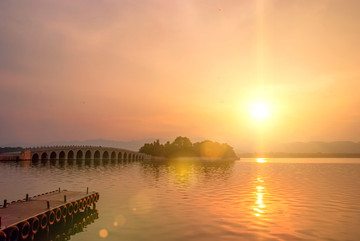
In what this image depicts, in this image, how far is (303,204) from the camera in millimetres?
44281

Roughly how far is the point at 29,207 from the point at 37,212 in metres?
3.22

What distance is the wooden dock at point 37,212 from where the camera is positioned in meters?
24.2

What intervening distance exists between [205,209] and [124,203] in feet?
40.4

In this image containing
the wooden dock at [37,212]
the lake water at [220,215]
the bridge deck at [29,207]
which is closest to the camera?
the wooden dock at [37,212]

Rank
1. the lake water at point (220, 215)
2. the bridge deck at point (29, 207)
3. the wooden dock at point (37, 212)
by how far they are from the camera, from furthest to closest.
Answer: the lake water at point (220, 215), the bridge deck at point (29, 207), the wooden dock at point (37, 212)

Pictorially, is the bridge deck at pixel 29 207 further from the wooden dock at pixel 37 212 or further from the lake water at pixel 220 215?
the lake water at pixel 220 215

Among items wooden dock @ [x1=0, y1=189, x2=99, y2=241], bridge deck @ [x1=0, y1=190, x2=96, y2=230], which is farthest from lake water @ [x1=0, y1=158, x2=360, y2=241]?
bridge deck @ [x1=0, y1=190, x2=96, y2=230]

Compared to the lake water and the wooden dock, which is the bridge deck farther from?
the lake water

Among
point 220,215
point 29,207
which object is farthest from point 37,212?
point 220,215

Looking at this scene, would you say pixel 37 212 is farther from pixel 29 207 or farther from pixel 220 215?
pixel 220 215

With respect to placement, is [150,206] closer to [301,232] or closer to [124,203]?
[124,203]

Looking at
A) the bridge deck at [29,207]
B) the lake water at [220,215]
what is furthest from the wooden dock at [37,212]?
the lake water at [220,215]

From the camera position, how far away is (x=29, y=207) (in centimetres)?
3100

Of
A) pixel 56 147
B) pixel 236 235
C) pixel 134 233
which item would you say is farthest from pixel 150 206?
pixel 56 147
